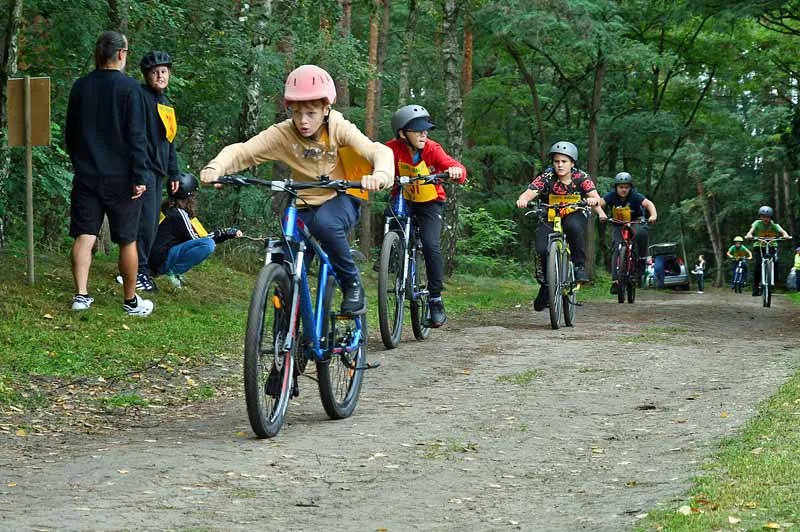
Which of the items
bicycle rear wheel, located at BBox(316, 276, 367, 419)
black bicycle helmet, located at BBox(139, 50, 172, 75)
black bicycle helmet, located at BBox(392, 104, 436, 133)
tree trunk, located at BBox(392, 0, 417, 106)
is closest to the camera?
bicycle rear wheel, located at BBox(316, 276, 367, 419)

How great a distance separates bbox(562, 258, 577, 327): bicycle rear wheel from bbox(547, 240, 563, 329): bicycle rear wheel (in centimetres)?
11

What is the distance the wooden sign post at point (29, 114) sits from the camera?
39.5ft

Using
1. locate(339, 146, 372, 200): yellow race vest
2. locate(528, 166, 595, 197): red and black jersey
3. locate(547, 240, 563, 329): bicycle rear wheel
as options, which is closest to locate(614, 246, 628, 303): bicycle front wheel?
locate(528, 166, 595, 197): red and black jersey

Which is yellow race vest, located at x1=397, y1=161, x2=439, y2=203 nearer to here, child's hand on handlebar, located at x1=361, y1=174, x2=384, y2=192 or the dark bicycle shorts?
the dark bicycle shorts

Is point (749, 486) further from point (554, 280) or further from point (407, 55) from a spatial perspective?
point (407, 55)

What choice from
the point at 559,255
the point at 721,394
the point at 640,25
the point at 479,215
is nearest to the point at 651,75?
the point at 640,25

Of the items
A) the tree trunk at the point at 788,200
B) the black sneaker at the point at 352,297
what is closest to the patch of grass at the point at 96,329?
the black sneaker at the point at 352,297

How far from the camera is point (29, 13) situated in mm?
14547

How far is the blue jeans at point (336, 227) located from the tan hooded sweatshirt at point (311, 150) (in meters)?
0.07

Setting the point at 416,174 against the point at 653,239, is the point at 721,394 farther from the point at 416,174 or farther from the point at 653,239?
the point at 653,239

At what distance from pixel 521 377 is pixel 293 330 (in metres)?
3.24

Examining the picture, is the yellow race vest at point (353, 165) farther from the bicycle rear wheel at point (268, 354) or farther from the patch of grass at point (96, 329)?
the patch of grass at point (96, 329)

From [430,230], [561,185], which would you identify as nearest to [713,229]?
[561,185]

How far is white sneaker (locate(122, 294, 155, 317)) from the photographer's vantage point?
1199 cm
